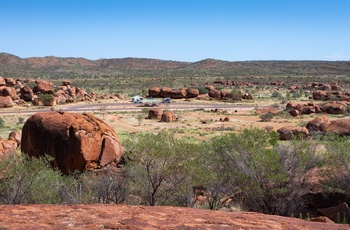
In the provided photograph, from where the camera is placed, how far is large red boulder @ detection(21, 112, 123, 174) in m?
19.5

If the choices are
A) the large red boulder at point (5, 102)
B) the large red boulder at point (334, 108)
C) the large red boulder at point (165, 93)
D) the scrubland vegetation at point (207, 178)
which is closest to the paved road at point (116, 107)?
the large red boulder at point (5, 102)

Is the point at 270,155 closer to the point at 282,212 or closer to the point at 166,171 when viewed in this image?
the point at 282,212

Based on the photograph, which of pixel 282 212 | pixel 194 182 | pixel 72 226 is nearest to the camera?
pixel 72 226

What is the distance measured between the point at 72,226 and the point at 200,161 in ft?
33.4

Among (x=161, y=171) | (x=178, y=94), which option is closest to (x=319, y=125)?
(x=161, y=171)

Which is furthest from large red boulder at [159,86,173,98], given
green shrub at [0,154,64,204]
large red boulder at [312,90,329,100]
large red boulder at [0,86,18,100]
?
green shrub at [0,154,64,204]

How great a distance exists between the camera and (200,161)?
16094 mm

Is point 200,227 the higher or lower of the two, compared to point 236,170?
higher

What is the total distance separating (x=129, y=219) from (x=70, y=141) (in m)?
13.6

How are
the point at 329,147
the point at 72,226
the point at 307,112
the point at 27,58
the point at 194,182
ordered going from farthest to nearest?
the point at 27,58, the point at 307,112, the point at 329,147, the point at 194,182, the point at 72,226

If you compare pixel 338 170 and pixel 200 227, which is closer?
pixel 200 227

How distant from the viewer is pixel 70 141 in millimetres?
19547

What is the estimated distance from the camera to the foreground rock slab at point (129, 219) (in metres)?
6.38


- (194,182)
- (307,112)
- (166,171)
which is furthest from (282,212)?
(307,112)
